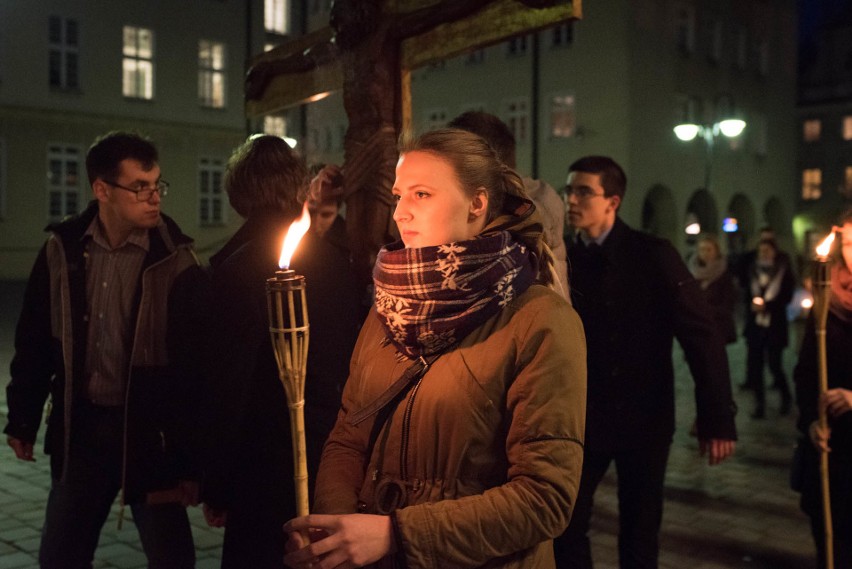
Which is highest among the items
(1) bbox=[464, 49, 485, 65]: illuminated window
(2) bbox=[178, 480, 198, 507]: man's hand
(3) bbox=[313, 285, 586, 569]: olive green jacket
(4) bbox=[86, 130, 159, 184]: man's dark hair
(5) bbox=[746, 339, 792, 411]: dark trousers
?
(1) bbox=[464, 49, 485, 65]: illuminated window

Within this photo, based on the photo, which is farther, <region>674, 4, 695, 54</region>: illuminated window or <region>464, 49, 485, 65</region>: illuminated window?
<region>464, 49, 485, 65</region>: illuminated window

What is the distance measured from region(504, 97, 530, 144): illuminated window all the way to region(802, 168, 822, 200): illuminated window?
28385mm

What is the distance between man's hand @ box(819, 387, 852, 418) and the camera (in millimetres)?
3938

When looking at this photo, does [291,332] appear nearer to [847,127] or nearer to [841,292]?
[841,292]

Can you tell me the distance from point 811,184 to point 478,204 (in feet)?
198

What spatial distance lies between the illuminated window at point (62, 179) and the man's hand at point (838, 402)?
31.5 m

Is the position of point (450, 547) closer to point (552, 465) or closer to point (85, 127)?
point (552, 465)

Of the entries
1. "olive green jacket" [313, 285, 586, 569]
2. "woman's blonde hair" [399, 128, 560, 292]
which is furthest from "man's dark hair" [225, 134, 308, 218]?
"olive green jacket" [313, 285, 586, 569]

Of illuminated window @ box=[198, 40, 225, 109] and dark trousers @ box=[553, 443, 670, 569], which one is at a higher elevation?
illuminated window @ box=[198, 40, 225, 109]

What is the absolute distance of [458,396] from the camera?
6.88ft

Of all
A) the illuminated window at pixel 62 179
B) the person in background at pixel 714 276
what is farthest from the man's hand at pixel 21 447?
the illuminated window at pixel 62 179

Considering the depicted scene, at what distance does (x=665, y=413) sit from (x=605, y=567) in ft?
4.45

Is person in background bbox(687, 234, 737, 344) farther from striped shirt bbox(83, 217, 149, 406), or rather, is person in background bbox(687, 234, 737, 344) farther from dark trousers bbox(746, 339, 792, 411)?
striped shirt bbox(83, 217, 149, 406)

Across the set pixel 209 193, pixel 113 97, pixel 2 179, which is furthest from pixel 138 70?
pixel 2 179
